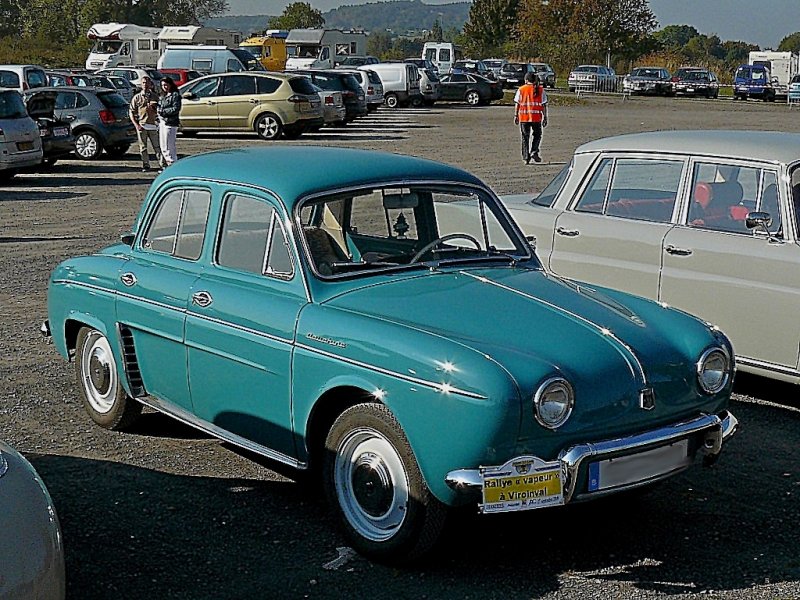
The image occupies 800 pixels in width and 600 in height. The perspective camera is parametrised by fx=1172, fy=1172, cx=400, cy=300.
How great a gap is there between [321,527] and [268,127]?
23.3 m

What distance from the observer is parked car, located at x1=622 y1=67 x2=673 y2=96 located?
58.4 meters

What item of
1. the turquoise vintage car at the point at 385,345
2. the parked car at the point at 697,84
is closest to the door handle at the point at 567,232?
the turquoise vintage car at the point at 385,345

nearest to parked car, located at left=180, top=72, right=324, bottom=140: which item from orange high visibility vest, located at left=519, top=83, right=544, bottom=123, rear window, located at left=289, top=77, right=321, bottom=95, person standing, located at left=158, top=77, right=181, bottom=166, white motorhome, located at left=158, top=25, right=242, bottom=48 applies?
rear window, located at left=289, top=77, right=321, bottom=95

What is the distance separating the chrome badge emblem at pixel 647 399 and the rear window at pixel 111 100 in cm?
1926

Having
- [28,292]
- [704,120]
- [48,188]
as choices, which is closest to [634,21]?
[704,120]

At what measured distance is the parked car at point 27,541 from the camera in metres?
3.38

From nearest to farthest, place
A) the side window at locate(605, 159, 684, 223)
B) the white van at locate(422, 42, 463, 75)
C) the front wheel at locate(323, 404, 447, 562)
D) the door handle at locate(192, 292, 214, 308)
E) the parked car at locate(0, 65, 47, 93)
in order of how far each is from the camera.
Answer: the front wheel at locate(323, 404, 447, 562), the door handle at locate(192, 292, 214, 308), the side window at locate(605, 159, 684, 223), the parked car at locate(0, 65, 47, 93), the white van at locate(422, 42, 463, 75)

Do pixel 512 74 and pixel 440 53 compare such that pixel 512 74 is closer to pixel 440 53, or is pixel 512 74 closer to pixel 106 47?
pixel 440 53

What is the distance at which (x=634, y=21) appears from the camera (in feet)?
270

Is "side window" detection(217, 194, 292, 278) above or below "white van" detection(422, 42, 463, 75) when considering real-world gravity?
below

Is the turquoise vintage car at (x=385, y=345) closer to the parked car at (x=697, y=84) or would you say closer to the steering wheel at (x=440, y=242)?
the steering wheel at (x=440, y=242)

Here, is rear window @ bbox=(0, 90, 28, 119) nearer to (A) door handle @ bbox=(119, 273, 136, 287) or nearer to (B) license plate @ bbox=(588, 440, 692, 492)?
(A) door handle @ bbox=(119, 273, 136, 287)

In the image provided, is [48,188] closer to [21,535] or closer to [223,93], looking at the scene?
[223,93]

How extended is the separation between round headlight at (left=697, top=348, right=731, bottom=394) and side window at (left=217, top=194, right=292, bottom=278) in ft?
6.29
